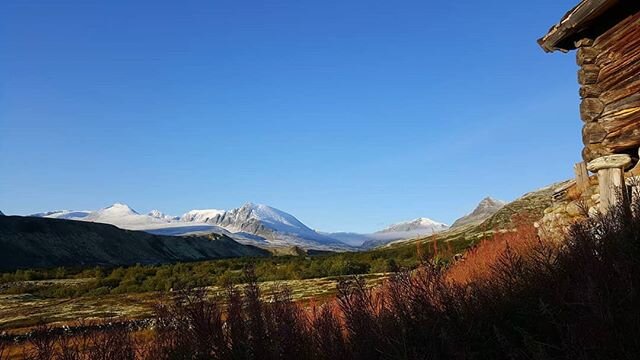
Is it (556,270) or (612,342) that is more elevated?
(556,270)

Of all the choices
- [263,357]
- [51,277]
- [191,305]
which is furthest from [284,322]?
[51,277]

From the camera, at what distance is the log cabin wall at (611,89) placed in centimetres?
999

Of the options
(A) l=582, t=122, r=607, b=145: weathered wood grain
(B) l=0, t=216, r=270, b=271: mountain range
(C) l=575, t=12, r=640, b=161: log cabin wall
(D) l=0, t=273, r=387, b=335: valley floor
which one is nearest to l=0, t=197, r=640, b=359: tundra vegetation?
(C) l=575, t=12, r=640, b=161: log cabin wall

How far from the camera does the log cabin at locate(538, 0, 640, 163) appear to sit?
10008 mm

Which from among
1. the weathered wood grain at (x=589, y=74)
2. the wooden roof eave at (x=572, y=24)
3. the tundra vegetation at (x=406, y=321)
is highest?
the wooden roof eave at (x=572, y=24)

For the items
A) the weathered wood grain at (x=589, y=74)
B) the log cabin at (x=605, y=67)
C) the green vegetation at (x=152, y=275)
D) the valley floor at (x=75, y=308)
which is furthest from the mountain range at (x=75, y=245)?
the weathered wood grain at (x=589, y=74)

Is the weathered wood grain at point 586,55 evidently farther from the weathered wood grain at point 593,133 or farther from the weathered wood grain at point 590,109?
the weathered wood grain at point 593,133

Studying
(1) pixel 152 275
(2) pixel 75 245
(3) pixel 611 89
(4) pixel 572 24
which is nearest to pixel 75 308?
(1) pixel 152 275

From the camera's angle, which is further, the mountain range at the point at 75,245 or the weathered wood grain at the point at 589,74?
the mountain range at the point at 75,245

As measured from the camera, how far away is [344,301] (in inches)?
207

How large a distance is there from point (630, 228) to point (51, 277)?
197 ft

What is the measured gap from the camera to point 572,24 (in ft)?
35.5

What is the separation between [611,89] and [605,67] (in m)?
0.57

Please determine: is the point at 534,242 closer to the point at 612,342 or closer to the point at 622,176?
the point at 622,176
